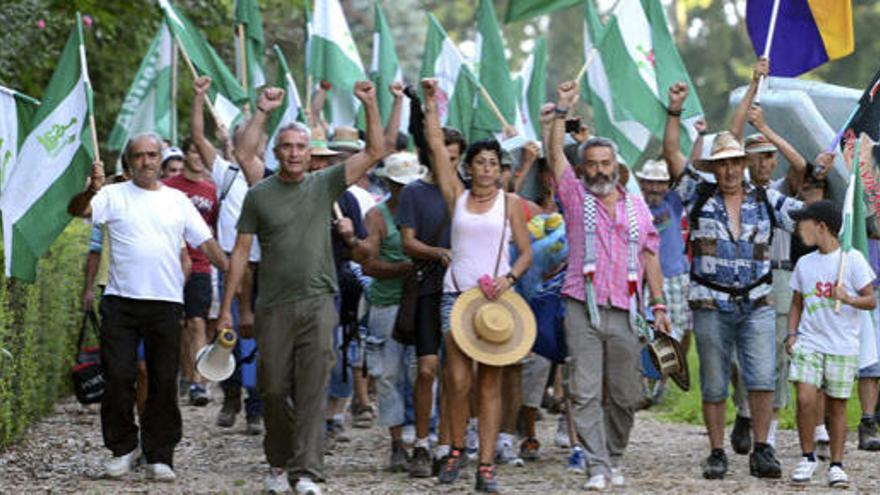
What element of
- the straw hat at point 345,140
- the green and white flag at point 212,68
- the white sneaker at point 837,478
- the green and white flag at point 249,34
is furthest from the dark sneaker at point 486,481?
the green and white flag at point 249,34

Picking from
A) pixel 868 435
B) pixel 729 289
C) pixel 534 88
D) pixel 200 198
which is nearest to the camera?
pixel 729 289

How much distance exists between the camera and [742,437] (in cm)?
1261

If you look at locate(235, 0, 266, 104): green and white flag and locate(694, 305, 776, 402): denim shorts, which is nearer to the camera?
locate(694, 305, 776, 402): denim shorts

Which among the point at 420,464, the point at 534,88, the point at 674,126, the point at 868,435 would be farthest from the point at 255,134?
the point at 534,88

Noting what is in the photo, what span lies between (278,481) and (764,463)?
9.78 ft

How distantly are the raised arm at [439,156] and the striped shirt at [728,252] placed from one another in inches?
61.1

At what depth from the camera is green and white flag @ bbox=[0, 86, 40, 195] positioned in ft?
35.8

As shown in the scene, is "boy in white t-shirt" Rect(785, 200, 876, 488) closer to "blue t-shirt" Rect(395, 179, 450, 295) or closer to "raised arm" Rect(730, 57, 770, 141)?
"raised arm" Rect(730, 57, 770, 141)

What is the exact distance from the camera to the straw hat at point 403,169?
12.0 metres

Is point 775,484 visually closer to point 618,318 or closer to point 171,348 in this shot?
point 618,318

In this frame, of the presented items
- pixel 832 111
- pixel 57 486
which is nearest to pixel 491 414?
pixel 57 486

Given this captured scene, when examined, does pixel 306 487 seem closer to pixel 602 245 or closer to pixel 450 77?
pixel 602 245

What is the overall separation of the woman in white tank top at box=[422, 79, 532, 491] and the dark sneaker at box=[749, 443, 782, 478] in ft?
5.58

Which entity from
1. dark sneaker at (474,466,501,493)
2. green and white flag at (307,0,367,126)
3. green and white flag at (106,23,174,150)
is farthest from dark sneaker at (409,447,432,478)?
green and white flag at (106,23,174,150)
